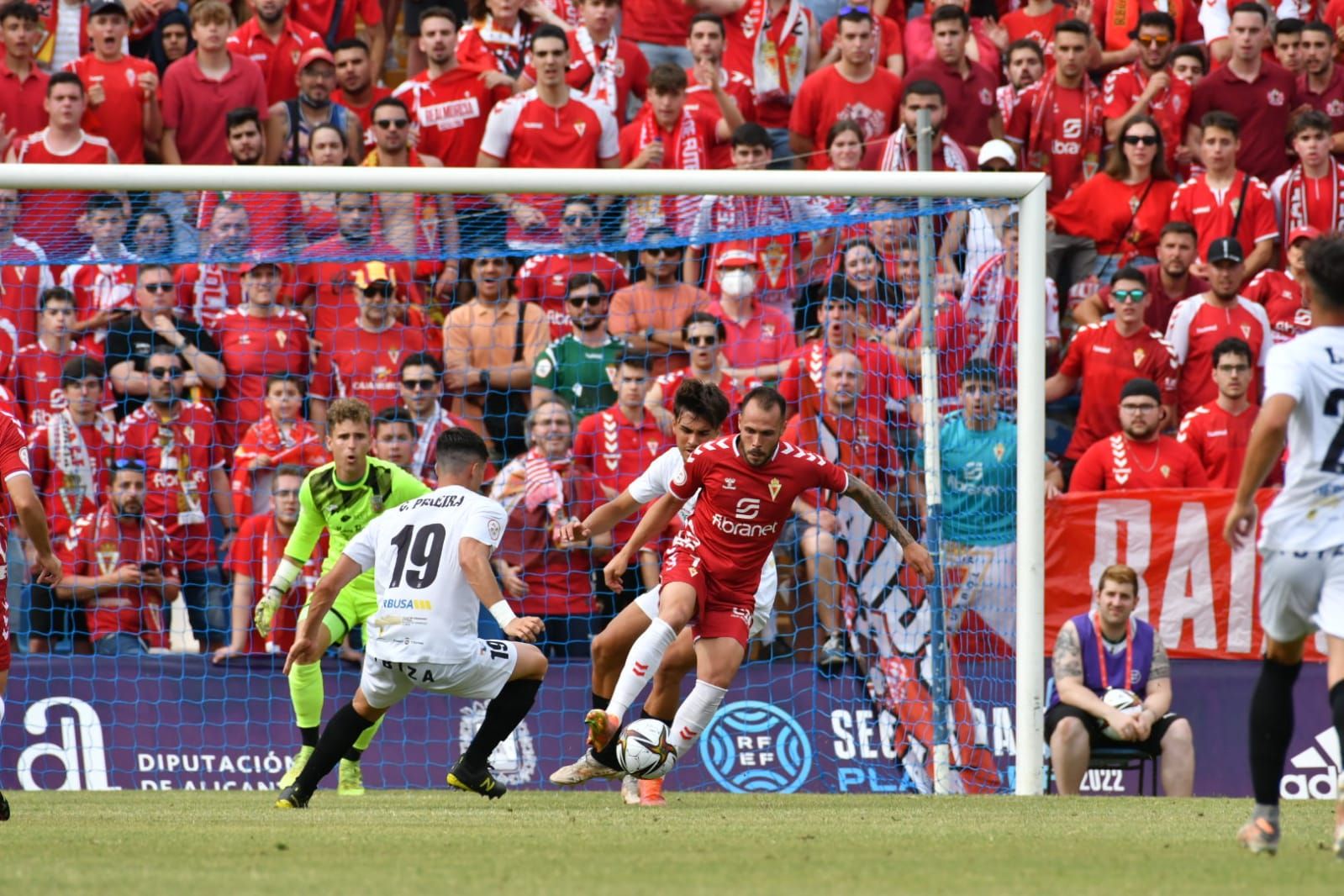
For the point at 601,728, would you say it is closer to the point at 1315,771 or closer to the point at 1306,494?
the point at 1306,494

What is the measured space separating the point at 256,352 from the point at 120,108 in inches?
108

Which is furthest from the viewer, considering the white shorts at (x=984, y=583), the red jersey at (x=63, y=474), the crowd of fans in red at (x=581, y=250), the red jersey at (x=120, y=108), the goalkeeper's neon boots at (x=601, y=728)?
the red jersey at (x=120, y=108)

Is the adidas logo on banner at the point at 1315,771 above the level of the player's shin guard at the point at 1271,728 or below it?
below

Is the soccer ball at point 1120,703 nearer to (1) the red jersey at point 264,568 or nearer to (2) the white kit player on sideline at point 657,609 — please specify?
(2) the white kit player on sideline at point 657,609

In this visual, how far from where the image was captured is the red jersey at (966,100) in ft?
45.8

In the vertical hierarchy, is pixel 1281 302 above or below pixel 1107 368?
above

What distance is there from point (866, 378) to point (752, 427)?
3000mm

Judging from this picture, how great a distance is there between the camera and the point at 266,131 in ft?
45.2

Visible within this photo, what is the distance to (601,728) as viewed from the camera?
776 centimetres

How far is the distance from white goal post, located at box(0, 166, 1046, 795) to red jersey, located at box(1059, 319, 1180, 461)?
2547 millimetres

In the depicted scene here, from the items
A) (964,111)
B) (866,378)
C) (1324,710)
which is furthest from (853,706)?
(964,111)

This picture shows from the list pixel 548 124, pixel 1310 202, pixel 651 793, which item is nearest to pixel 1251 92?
pixel 1310 202

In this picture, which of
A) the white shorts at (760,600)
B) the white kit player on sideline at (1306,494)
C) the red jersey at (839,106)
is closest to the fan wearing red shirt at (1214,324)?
the red jersey at (839,106)

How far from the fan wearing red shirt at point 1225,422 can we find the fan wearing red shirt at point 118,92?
788cm
